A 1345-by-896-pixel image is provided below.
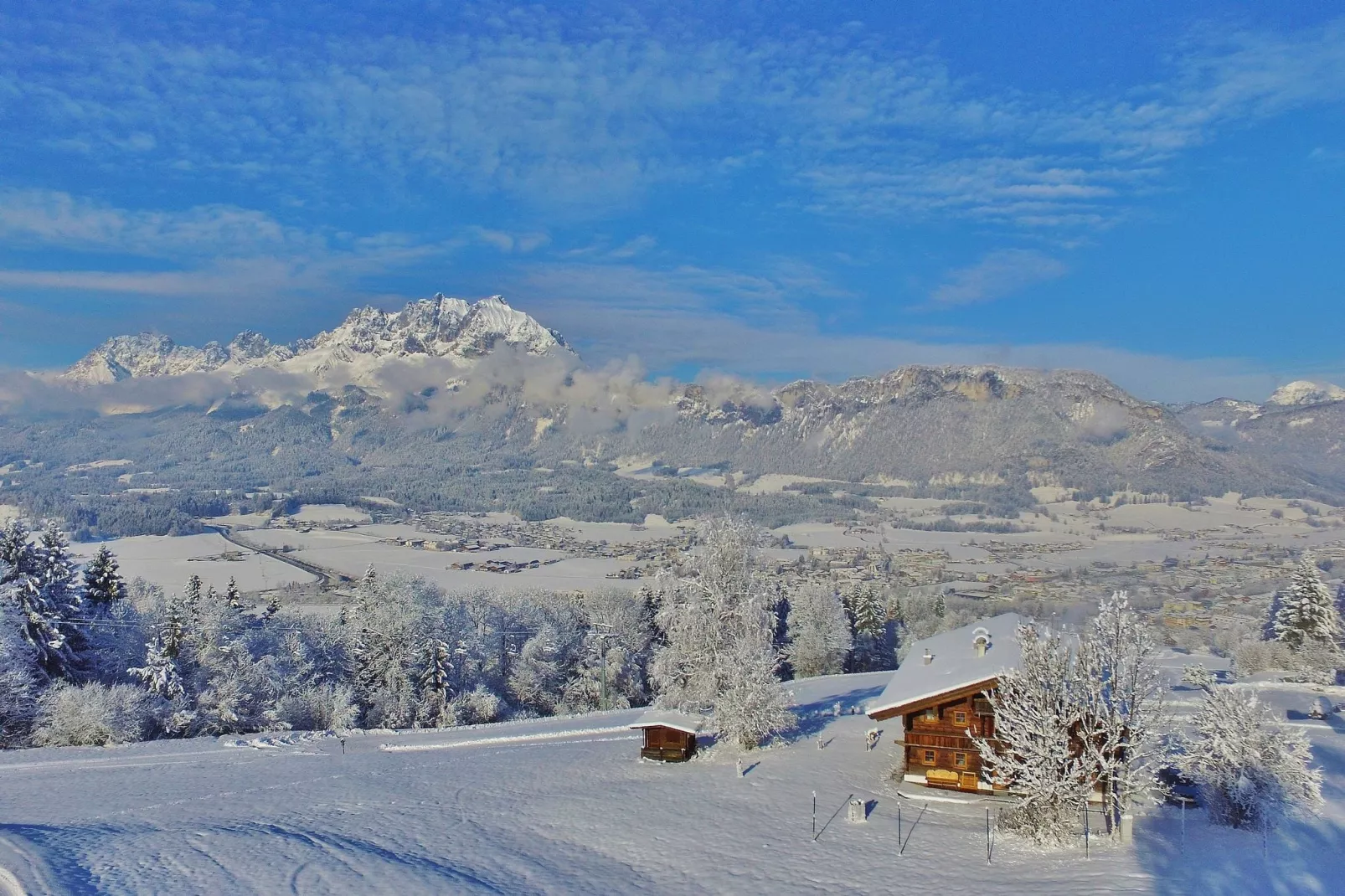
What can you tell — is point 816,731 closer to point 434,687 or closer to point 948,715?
point 948,715

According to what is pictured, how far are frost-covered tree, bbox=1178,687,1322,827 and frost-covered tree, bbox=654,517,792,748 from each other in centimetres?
1352

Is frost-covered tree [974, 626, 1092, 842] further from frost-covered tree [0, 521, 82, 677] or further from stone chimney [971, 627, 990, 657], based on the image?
frost-covered tree [0, 521, 82, 677]

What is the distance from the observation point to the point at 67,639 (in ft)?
128

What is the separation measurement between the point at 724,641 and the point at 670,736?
4482 mm

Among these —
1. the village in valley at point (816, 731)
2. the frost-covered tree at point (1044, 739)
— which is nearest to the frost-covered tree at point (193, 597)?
the village in valley at point (816, 731)

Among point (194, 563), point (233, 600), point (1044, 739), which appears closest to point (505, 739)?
point (1044, 739)

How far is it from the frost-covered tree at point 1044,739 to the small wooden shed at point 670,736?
39.8 ft

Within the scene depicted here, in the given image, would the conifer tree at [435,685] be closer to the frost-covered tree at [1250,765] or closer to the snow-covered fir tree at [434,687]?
the snow-covered fir tree at [434,687]

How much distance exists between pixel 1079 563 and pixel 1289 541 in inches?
2085

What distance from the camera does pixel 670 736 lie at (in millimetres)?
30703

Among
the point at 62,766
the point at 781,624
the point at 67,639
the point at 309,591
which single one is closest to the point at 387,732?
the point at 62,766

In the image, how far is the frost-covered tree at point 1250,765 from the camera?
66.5 ft

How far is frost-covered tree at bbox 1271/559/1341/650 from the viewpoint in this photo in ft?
166

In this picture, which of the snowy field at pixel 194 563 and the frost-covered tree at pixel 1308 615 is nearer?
the frost-covered tree at pixel 1308 615
